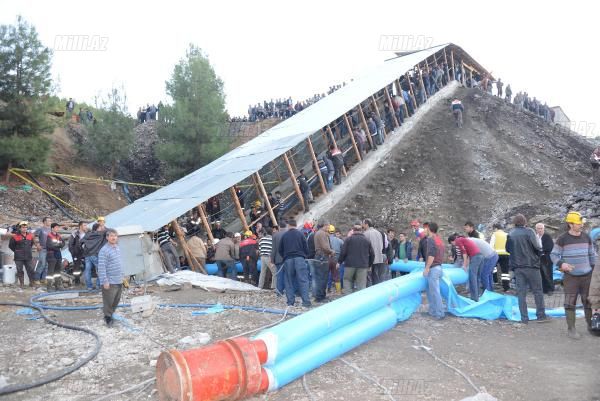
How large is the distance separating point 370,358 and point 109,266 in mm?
4011

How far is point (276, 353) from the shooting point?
4652 millimetres

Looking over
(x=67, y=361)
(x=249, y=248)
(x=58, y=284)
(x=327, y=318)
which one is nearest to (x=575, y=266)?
(x=327, y=318)

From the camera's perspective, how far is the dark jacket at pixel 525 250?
7215 mm

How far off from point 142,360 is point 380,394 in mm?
2821

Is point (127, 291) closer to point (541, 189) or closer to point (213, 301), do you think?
point (213, 301)

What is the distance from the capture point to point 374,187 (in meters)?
17.4

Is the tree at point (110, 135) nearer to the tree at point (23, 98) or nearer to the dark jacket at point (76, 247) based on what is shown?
the tree at point (23, 98)

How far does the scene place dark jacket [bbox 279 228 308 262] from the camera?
8.20 m

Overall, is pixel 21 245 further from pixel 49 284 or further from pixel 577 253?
pixel 577 253

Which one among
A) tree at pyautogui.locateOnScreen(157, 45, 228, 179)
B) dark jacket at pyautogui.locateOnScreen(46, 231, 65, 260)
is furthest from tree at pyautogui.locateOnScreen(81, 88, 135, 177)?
dark jacket at pyautogui.locateOnScreen(46, 231, 65, 260)

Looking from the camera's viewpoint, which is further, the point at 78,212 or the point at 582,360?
the point at 78,212

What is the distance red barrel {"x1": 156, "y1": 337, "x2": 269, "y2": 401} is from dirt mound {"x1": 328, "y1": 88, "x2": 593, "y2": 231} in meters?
11.5

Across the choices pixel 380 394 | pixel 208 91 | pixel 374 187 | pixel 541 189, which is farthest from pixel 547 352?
pixel 208 91

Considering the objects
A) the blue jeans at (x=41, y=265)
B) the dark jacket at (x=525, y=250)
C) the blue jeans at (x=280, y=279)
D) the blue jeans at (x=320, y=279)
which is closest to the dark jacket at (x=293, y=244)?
the blue jeans at (x=320, y=279)
